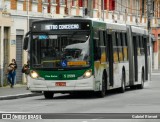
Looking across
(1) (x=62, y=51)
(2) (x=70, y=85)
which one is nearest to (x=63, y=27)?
(1) (x=62, y=51)

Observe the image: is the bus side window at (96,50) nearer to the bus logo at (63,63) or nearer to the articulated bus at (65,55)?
the articulated bus at (65,55)

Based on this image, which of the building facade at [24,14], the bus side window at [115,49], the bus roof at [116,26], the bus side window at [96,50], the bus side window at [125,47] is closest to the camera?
the bus side window at [96,50]

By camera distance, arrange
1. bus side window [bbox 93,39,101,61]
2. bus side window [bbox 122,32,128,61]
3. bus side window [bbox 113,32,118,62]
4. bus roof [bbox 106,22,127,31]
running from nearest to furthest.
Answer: bus side window [bbox 93,39,101,61], bus roof [bbox 106,22,127,31], bus side window [bbox 113,32,118,62], bus side window [bbox 122,32,128,61]

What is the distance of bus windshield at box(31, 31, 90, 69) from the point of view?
92.8 feet

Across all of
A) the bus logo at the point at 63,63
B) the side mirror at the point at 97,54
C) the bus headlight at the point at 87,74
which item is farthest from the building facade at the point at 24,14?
the bus headlight at the point at 87,74

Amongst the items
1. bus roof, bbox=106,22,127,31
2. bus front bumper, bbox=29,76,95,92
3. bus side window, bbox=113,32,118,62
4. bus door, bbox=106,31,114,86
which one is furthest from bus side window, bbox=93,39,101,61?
bus side window, bbox=113,32,118,62

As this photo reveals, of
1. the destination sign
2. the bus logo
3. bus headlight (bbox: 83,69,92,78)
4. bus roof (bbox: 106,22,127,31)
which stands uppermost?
bus roof (bbox: 106,22,127,31)

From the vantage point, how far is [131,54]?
36.7m

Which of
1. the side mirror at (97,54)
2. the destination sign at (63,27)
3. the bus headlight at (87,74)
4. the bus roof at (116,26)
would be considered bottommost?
the bus headlight at (87,74)

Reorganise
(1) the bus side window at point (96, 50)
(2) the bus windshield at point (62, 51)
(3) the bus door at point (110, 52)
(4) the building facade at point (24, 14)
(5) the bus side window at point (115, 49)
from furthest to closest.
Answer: (4) the building facade at point (24, 14) < (5) the bus side window at point (115, 49) < (3) the bus door at point (110, 52) < (1) the bus side window at point (96, 50) < (2) the bus windshield at point (62, 51)

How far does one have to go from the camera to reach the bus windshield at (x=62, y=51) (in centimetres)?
2828

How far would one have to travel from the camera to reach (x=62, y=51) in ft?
93.1

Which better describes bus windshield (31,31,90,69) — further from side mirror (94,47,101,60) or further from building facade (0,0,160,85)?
building facade (0,0,160,85)

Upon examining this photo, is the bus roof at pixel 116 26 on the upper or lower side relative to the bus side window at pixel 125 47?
upper
